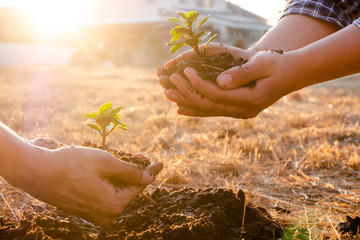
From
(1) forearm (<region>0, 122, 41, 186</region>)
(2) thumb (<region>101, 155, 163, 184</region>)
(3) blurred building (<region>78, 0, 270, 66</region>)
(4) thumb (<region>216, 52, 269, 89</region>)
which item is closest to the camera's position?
(1) forearm (<region>0, 122, 41, 186</region>)

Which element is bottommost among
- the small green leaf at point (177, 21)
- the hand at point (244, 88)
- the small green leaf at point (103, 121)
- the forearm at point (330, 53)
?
the small green leaf at point (103, 121)

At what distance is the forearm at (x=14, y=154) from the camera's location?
1205 mm

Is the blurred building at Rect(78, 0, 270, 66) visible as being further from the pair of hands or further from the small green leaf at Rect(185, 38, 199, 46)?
the pair of hands

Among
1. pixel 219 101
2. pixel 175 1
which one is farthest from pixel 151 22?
pixel 219 101

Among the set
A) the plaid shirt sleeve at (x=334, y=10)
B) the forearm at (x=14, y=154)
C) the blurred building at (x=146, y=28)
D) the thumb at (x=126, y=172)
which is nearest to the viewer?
the forearm at (x=14, y=154)

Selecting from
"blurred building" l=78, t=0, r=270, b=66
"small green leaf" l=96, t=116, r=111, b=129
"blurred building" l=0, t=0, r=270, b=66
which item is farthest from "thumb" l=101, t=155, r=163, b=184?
"blurred building" l=78, t=0, r=270, b=66

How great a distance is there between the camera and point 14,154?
1.21m

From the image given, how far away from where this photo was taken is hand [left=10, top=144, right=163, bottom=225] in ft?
4.06

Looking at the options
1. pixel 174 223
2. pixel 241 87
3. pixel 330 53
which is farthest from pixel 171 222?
pixel 330 53

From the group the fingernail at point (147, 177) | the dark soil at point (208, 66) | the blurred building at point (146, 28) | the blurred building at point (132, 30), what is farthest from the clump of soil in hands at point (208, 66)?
the blurred building at point (146, 28)

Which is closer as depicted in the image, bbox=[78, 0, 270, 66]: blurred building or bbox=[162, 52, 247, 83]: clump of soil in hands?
bbox=[162, 52, 247, 83]: clump of soil in hands

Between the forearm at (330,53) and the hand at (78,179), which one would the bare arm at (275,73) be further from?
the hand at (78,179)

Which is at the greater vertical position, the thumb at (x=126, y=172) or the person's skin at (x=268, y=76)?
the person's skin at (x=268, y=76)

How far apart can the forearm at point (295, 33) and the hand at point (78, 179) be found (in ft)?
4.48
